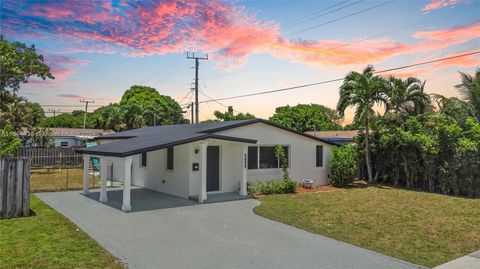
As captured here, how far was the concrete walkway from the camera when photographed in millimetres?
5863

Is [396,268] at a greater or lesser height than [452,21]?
lesser

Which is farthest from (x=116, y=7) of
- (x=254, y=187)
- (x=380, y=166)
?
(x=380, y=166)

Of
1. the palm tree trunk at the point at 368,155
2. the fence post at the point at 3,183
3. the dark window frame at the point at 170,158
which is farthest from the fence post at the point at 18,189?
the palm tree trunk at the point at 368,155

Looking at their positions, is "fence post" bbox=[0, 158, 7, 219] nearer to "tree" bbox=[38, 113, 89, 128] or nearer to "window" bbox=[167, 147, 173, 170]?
"window" bbox=[167, 147, 173, 170]

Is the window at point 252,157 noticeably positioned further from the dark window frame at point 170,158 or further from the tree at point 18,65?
the tree at point 18,65

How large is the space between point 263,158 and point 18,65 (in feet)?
64.5

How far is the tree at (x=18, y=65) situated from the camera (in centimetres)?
2241

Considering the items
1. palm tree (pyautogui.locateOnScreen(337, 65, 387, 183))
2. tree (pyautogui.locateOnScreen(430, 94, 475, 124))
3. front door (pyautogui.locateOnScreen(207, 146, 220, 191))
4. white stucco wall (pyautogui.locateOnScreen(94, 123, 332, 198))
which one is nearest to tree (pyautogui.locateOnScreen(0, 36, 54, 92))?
white stucco wall (pyautogui.locateOnScreen(94, 123, 332, 198))

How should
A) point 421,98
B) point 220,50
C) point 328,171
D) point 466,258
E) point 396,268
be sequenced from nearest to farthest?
1. point 396,268
2. point 466,258
3. point 328,171
4. point 421,98
5. point 220,50

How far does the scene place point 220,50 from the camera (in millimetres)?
22078

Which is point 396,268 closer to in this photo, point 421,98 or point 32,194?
point 32,194

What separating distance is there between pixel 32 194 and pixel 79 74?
449 inches

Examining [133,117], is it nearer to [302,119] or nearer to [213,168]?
[302,119]

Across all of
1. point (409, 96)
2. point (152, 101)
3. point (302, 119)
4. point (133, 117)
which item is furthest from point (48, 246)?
point (152, 101)
